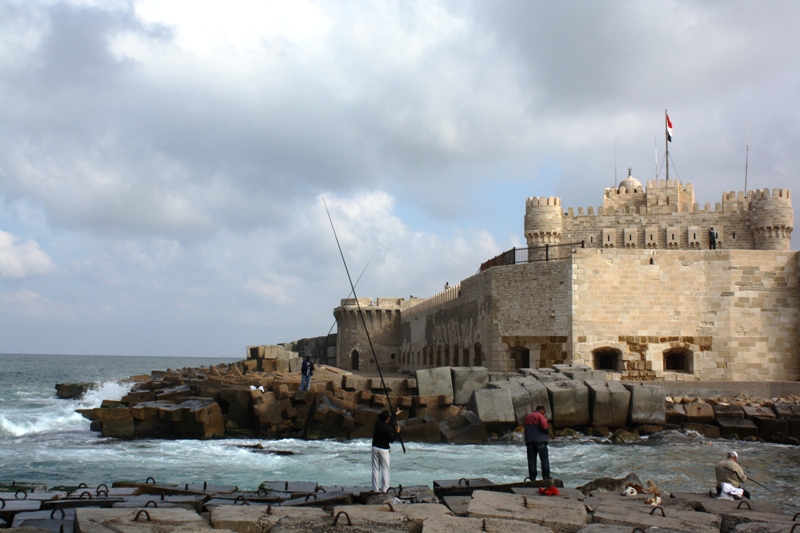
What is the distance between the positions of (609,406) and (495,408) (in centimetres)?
270

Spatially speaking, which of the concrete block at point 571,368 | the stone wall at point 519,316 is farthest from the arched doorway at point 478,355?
the concrete block at point 571,368

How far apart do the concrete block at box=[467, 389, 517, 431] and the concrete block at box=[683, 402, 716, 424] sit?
4.41 metres

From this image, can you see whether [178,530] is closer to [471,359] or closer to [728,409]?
[728,409]

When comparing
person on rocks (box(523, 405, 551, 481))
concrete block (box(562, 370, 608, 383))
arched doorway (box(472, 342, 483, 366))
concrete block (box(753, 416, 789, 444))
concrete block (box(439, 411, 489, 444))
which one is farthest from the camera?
arched doorway (box(472, 342, 483, 366))

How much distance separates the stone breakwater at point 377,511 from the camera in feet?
18.8

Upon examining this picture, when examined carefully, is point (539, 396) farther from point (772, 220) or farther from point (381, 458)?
point (772, 220)

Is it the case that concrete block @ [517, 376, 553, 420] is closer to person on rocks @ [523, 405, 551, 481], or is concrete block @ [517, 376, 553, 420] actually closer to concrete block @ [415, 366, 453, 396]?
concrete block @ [415, 366, 453, 396]

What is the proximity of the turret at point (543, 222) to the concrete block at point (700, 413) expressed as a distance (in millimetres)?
20150

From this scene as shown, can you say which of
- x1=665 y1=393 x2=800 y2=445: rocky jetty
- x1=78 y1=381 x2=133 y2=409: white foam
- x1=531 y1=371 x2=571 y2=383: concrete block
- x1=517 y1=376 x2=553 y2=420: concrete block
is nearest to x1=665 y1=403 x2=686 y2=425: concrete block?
x1=665 y1=393 x2=800 y2=445: rocky jetty

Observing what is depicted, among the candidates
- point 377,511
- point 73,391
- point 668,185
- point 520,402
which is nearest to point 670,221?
point 668,185

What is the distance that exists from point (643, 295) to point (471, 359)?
22.3ft

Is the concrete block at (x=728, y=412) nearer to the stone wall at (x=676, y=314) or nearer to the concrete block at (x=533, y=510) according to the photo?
the stone wall at (x=676, y=314)

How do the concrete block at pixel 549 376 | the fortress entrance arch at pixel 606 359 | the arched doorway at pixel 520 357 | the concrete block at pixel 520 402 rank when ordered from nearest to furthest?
the concrete block at pixel 520 402 → the concrete block at pixel 549 376 → the fortress entrance arch at pixel 606 359 → the arched doorway at pixel 520 357

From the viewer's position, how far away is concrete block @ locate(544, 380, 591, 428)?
53.4 ft
